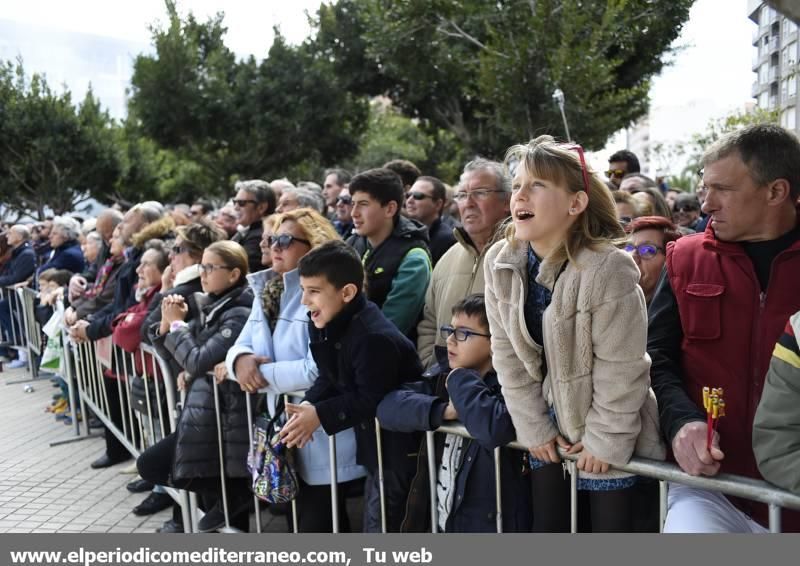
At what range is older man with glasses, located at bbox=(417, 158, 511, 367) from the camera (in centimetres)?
379

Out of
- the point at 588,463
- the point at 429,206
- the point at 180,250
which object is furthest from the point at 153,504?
the point at 588,463

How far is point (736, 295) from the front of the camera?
7.83ft

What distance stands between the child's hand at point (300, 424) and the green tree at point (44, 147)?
2654 cm

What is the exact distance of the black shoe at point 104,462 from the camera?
5.94 metres

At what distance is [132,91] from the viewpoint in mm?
24141

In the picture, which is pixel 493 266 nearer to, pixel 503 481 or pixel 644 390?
pixel 644 390

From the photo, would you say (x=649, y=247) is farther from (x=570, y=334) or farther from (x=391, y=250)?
(x=391, y=250)

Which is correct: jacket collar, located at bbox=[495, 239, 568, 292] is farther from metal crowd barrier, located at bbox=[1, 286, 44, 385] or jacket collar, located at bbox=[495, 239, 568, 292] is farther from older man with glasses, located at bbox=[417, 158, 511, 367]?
metal crowd barrier, located at bbox=[1, 286, 44, 385]

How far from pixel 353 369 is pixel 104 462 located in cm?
383

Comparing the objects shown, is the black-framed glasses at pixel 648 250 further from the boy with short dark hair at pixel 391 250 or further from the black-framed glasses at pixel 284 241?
the black-framed glasses at pixel 284 241

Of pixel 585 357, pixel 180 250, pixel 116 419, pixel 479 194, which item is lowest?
pixel 116 419
